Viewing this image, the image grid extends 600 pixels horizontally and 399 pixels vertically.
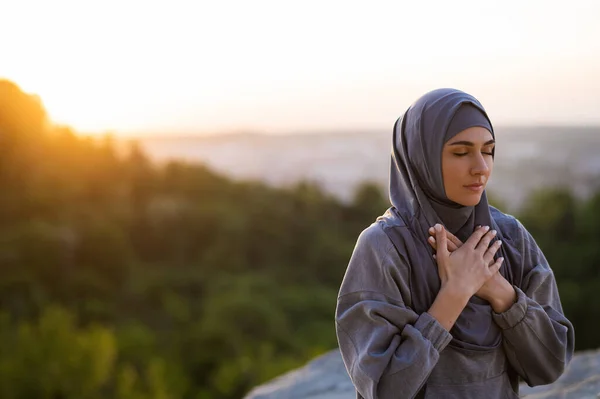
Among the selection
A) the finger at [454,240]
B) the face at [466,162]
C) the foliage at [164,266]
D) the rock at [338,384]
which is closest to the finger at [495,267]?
the finger at [454,240]

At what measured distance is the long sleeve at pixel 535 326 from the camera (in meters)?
1.98

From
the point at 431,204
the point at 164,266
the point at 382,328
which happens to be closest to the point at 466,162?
the point at 431,204

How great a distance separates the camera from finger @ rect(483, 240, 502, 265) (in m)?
1.97

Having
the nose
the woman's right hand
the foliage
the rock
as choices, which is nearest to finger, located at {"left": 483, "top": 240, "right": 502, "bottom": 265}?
the woman's right hand

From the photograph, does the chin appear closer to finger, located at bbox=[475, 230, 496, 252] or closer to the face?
the face

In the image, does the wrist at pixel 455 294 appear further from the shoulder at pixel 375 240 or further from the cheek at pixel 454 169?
the cheek at pixel 454 169

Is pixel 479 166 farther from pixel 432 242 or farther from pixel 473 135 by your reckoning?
pixel 432 242

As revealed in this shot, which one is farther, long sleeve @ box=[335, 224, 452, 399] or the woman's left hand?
the woman's left hand

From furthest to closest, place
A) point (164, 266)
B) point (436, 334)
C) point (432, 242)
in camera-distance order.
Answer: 1. point (164, 266)
2. point (432, 242)
3. point (436, 334)

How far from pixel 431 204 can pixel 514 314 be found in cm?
39

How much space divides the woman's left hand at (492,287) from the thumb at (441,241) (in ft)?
0.04

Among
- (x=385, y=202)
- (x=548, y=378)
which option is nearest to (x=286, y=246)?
(x=385, y=202)

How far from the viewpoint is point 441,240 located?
1.96 meters

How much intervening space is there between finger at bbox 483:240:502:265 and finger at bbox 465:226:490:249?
40 mm
